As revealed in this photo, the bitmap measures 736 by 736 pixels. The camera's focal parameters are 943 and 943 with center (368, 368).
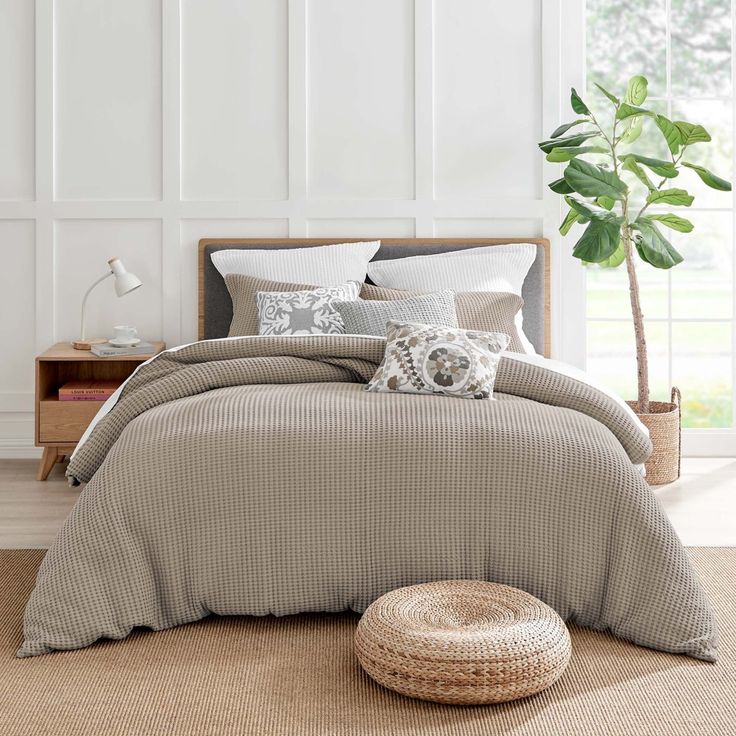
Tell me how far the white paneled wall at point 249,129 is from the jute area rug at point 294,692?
98.3 inches

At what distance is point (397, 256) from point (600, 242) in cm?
99

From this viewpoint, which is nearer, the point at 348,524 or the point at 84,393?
the point at 348,524

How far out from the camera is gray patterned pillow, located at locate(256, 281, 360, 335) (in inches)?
146

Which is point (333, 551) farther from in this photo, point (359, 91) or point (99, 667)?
point (359, 91)

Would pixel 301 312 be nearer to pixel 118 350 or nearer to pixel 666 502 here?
pixel 118 350

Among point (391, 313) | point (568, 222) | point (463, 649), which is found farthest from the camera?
point (568, 222)

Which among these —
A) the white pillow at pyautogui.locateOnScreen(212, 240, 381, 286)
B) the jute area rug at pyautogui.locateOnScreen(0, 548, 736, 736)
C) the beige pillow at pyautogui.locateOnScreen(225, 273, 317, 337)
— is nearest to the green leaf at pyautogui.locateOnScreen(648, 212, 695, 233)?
the white pillow at pyautogui.locateOnScreen(212, 240, 381, 286)

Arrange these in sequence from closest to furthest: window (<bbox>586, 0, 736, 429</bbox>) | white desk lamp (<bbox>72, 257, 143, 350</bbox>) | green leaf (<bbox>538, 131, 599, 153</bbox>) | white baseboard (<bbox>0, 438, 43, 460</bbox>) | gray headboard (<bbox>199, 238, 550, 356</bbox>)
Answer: green leaf (<bbox>538, 131, 599, 153</bbox>) < white desk lamp (<bbox>72, 257, 143, 350</bbox>) < gray headboard (<bbox>199, 238, 550, 356</bbox>) < white baseboard (<bbox>0, 438, 43, 460</bbox>) < window (<bbox>586, 0, 736, 429</bbox>)

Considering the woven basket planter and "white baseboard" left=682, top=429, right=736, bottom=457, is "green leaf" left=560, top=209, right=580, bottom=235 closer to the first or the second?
the woven basket planter

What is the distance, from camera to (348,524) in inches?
95.9

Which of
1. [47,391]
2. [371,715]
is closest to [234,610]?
[371,715]

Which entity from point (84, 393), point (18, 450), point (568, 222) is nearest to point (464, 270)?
point (568, 222)

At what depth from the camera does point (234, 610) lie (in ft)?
8.04

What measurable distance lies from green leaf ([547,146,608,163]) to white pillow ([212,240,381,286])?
0.93 m
